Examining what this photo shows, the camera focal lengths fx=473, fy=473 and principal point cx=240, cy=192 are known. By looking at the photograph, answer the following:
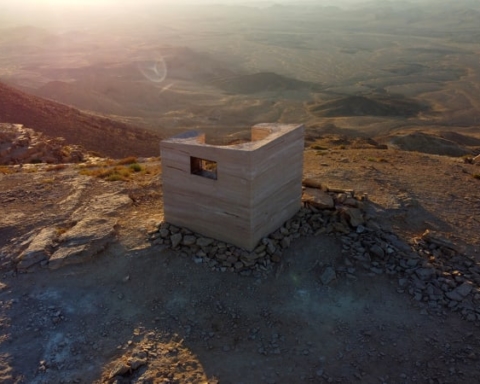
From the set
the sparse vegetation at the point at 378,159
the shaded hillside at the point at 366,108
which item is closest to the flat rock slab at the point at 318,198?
the sparse vegetation at the point at 378,159

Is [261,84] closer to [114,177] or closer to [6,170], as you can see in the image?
[6,170]

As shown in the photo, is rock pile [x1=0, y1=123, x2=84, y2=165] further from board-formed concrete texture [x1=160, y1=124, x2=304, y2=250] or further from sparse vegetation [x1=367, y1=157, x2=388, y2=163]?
sparse vegetation [x1=367, y1=157, x2=388, y2=163]

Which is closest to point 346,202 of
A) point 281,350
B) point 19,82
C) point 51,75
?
point 281,350

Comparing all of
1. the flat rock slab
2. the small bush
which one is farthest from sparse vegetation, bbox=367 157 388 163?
the small bush

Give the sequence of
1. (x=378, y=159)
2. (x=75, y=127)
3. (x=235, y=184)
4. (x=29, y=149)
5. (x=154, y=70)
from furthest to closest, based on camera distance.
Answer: (x=154, y=70) → (x=75, y=127) → (x=29, y=149) → (x=378, y=159) → (x=235, y=184)

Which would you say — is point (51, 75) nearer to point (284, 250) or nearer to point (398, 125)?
point (398, 125)

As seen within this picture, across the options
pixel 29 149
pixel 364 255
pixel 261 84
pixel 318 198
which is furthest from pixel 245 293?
pixel 261 84

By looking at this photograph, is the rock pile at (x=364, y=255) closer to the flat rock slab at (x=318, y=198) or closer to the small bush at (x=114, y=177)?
the flat rock slab at (x=318, y=198)
